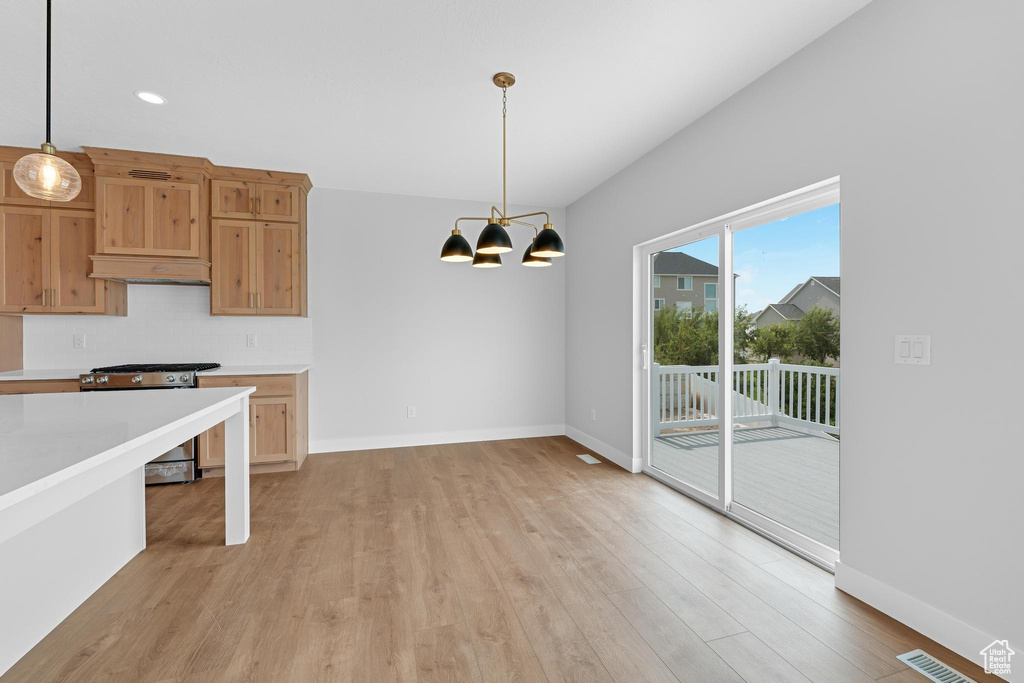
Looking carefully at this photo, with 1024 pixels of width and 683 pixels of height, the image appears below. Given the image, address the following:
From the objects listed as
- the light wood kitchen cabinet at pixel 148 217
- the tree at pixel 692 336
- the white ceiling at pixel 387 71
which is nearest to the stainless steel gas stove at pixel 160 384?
the light wood kitchen cabinet at pixel 148 217

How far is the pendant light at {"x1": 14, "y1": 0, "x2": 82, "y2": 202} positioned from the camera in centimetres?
170

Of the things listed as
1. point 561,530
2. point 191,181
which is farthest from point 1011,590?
point 191,181

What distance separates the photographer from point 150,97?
282 cm

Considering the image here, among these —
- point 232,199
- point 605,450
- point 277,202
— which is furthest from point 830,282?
point 232,199

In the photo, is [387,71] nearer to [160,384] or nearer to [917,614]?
[160,384]

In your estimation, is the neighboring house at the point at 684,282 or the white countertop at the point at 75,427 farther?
the neighboring house at the point at 684,282

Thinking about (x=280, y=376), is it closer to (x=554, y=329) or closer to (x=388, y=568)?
(x=388, y=568)

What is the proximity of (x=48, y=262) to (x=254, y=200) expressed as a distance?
162 cm

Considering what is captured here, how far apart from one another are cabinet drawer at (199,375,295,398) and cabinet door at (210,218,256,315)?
0.65 metres

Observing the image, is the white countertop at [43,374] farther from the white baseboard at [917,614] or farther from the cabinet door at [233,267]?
the white baseboard at [917,614]

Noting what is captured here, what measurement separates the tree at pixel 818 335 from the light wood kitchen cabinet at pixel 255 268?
391 cm

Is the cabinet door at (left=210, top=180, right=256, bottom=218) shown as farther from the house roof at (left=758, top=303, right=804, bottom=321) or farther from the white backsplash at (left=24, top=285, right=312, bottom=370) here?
the house roof at (left=758, top=303, right=804, bottom=321)

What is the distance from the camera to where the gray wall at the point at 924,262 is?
5.29 feet

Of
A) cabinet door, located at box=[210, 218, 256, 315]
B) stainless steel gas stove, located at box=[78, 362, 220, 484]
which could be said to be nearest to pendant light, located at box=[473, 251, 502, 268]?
cabinet door, located at box=[210, 218, 256, 315]
